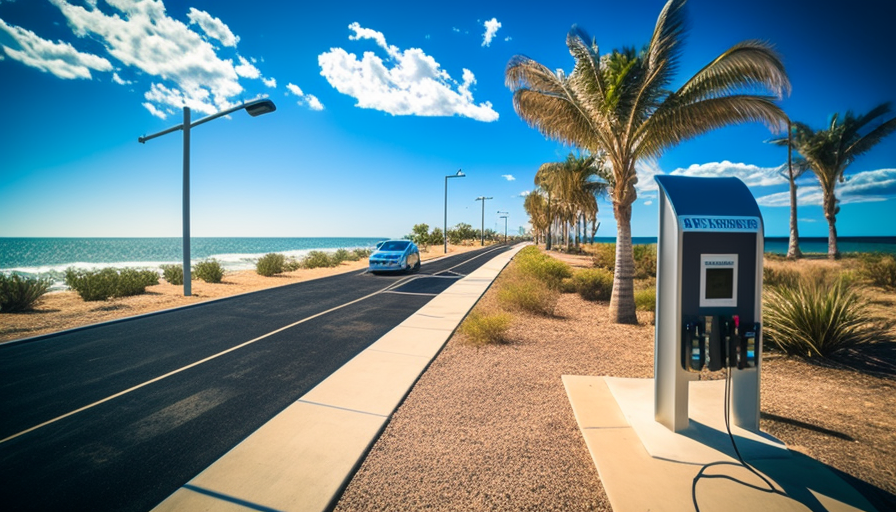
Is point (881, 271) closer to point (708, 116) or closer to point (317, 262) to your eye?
point (708, 116)

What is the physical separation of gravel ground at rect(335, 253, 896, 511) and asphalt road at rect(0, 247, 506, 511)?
1671 mm

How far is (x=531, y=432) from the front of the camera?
139 inches

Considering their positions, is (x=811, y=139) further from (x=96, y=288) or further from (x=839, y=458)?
(x=96, y=288)

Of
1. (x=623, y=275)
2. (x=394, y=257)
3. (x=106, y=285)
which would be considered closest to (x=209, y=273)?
(x=106, y=285)

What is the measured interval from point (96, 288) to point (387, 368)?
1102cm

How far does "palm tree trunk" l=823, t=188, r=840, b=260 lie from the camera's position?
2223cm

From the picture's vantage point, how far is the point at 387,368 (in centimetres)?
527

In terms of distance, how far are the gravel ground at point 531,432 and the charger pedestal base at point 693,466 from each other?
17 centimetres

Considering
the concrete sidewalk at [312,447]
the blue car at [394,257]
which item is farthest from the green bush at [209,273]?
the concrete sidewalk at [312,447]

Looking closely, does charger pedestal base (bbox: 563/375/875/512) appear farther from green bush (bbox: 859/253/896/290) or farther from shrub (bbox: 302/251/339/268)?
shrub (bbox: 302/251/339/268)

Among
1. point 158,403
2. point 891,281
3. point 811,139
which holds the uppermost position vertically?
point 811,139

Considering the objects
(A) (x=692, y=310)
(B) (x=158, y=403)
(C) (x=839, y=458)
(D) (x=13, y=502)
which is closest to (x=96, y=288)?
(B) (x=158, y=403)

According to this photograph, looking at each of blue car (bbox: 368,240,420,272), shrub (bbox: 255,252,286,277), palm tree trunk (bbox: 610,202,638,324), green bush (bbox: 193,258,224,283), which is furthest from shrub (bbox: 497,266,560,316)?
shrub (bbox: 255,252,286,277)

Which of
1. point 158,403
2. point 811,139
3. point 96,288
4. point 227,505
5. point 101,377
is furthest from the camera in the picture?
point 811,139
